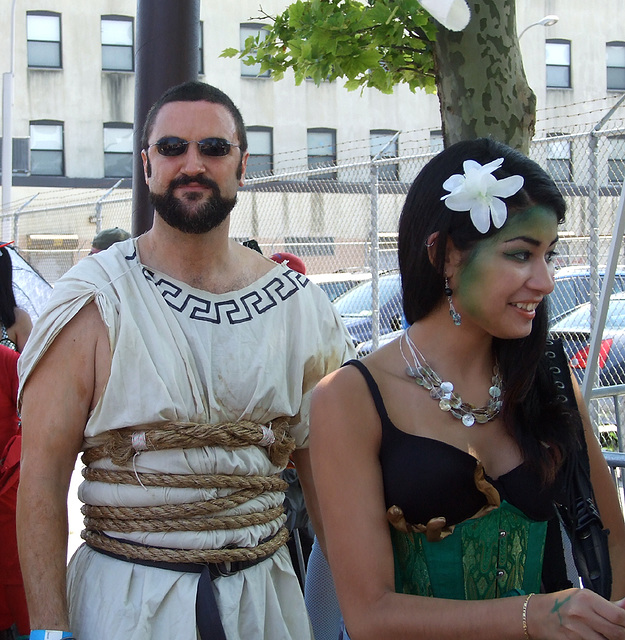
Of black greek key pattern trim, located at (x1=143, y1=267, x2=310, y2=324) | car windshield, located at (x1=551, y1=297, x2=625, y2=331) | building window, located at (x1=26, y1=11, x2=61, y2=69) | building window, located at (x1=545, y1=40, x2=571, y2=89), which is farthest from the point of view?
building window, located at (x1=545, y1=40, x2=571, y2=89)

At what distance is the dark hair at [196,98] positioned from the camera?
2.57m

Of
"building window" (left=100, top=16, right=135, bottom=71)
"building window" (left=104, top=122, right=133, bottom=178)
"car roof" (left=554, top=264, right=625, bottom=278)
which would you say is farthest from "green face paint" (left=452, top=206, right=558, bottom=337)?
"building window" (left=100, top=16, right=135, bottom=71)

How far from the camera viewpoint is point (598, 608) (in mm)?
1677

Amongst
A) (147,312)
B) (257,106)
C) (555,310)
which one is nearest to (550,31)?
(257,106)

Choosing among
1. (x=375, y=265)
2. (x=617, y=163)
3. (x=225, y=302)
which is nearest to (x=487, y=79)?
(x=225, y=302)

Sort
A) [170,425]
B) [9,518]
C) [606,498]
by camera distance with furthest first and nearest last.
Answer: [9,518]
[170,425]
[606,498]

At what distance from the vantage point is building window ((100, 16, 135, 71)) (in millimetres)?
26828

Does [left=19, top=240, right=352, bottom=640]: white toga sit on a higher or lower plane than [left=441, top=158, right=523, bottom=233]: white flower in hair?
lower

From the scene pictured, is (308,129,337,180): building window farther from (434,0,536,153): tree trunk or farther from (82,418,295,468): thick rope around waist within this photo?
(82,418,295,468): thick rope around waist

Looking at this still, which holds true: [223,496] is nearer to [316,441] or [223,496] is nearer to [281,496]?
[281,496]

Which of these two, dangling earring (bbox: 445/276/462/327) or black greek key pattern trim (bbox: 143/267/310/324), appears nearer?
dangling earring (bbox: 445/276/462/327)

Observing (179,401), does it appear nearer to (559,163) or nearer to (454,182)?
Result: (454,182)

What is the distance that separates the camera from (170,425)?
2.31 m

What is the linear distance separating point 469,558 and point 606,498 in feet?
1.44
